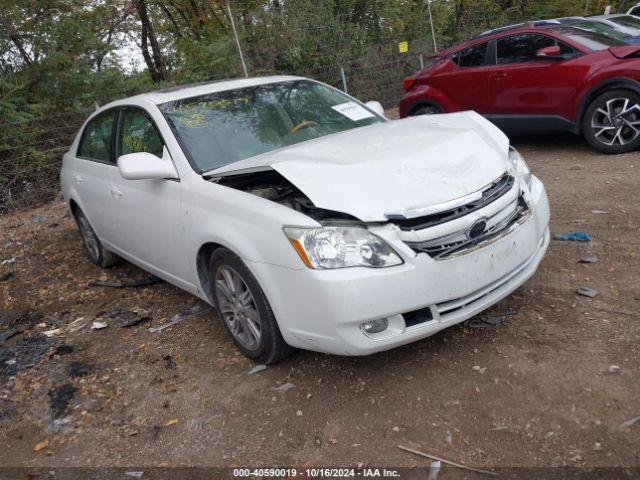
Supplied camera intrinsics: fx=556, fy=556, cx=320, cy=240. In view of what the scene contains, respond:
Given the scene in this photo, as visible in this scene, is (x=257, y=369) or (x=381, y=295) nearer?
(x=381, y=295)

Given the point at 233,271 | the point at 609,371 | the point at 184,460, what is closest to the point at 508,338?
the point at 609,371

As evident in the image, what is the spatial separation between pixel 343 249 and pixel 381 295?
29 cm

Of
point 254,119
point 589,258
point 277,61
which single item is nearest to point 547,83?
point 589,258

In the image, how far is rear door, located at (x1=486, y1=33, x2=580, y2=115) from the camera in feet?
21.9

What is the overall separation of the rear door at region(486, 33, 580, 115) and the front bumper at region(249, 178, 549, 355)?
14.7 ft

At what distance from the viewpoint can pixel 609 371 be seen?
281 centimetres

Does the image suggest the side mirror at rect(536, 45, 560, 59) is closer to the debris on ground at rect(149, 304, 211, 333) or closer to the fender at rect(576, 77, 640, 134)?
A: the fender at rect(576, 77, 640, 134)

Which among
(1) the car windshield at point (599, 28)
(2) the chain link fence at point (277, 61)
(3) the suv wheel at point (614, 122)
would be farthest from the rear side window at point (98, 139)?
(1) the car windshield at point (599, 28)

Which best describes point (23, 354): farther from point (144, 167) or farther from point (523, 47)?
point (523, 47)

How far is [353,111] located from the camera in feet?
14.5

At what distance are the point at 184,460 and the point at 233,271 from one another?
3.37ft

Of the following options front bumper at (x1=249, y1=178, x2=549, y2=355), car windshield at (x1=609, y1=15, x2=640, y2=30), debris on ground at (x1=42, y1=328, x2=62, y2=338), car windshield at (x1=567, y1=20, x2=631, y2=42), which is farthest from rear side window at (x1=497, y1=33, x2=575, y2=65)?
debris on ground at (x1=42, y1=328, x2=62, y2=338)

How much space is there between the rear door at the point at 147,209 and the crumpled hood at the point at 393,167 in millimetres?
503

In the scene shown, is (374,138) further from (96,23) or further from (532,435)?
(96,23)
